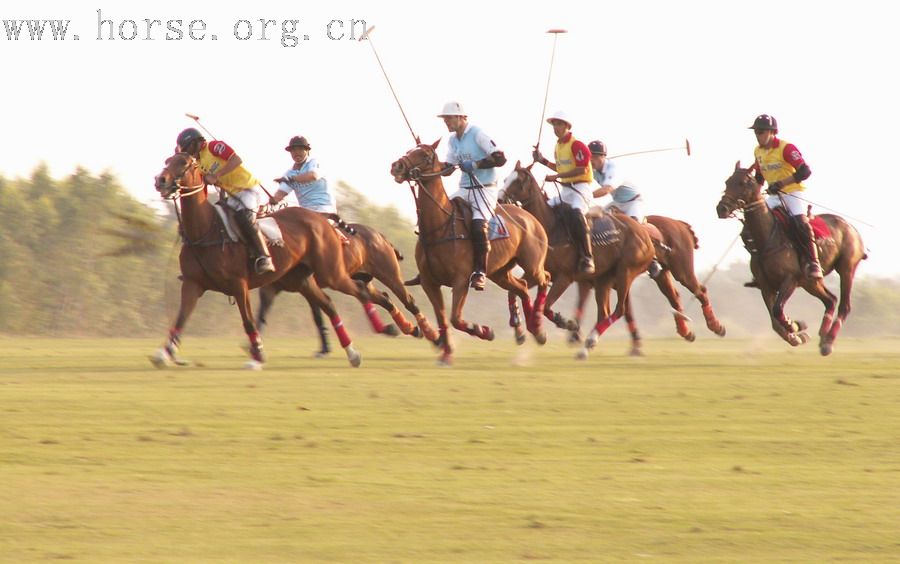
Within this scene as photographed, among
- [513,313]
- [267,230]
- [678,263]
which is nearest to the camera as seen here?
[267,230]

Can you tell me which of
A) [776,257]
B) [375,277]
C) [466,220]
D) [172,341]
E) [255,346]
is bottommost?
[255,346]

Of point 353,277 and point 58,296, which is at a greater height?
point 353,277

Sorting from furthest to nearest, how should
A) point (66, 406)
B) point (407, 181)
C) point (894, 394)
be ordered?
1. point (407, 181)
2. point (894, 394)
3. point (66, 406)

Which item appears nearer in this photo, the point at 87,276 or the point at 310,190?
the point at 310,190

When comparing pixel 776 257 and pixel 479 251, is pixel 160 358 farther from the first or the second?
pixel 776 257

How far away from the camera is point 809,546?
745 centimetres

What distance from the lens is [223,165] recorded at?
57.0 ft

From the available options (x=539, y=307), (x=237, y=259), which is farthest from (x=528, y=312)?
(x=237, y=259)

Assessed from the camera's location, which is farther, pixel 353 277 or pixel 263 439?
pixel 353 277

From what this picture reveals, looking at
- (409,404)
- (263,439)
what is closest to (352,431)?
(263,439)

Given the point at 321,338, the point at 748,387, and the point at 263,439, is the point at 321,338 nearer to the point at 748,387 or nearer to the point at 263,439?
the point at 748,387

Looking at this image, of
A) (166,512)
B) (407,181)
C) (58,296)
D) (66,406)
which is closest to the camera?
(166,512)

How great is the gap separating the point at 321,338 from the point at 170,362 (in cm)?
272

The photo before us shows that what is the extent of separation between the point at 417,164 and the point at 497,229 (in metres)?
1.73
